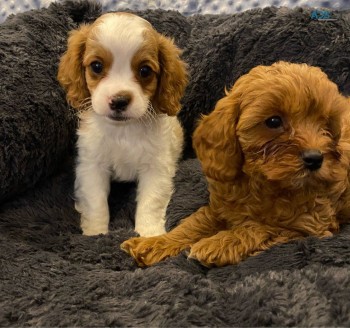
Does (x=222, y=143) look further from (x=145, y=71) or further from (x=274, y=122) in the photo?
(x=145, y=71)

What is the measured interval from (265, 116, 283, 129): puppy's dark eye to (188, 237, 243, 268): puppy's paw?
529 mm

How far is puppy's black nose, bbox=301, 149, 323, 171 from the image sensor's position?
1.93 meters

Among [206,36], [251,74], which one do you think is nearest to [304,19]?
[206,36]

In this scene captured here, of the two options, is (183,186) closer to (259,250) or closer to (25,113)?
(259,250)

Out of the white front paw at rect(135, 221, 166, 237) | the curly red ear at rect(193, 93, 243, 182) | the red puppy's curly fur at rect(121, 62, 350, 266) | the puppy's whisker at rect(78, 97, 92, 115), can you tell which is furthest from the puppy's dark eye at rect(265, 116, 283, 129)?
the puppy's whisker at rect(78, 97, 92, 115)

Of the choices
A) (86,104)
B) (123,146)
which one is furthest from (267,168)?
(86,104)

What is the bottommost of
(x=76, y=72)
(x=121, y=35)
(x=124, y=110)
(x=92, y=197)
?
(x=92, y=197)

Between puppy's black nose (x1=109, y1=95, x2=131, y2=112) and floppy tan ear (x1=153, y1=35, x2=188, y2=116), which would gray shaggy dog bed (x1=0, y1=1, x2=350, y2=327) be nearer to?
floppy tan ear (x1=153, y1=35, x2=188, y2=116)

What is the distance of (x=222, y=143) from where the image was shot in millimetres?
2199

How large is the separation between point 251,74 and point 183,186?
0.84m

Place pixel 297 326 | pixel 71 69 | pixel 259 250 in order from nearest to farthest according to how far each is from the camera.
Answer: pixel 297 326 < pixel 259 250 < pixel 71 69

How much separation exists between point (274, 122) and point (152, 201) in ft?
3.27

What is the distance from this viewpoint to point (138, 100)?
2580mm

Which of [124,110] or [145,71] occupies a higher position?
[145,71]
